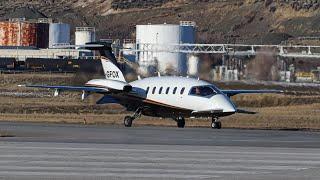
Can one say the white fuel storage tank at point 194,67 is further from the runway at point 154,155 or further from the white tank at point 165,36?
the runway at point 154,155

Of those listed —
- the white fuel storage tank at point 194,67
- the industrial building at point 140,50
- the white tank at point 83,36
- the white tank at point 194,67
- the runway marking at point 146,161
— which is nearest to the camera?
the runway marking at point 146,161

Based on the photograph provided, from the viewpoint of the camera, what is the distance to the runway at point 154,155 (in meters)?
23.4

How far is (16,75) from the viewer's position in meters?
110

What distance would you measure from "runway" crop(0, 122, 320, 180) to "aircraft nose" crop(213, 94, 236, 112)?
4068 millimetres

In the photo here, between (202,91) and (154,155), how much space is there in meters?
19.0

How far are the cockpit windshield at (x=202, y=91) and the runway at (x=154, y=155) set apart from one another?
5.54 m

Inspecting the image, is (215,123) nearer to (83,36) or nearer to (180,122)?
(180,122)

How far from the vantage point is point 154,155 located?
2795cm

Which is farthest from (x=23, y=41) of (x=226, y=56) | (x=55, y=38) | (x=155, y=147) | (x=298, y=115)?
(x=155, y=147)

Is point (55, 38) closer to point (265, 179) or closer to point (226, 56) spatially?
point (226, 56)

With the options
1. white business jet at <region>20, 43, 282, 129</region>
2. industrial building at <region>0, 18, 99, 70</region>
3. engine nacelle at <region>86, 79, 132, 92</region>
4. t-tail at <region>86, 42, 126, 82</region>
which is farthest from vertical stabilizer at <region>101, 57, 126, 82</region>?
industrial building at <region>0, 18, 99, 70</region>

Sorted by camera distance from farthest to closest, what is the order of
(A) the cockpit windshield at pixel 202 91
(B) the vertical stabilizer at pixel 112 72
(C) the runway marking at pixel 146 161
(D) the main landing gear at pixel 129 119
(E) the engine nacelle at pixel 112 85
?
(B) the vertical stabilizer at pixel 112 72 < (E) the engine nacelle at pixel 112 85 < (D) the main landing gear at pixel 129 119 < (A) the cockpit windshield at pixel 202 91 < (C) the runway marking at pixel 146 161

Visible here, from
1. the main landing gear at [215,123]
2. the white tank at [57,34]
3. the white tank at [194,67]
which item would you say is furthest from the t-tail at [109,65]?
the white tank at [57,34]

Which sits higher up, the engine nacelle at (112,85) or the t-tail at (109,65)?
the t-tail at (109,65)
